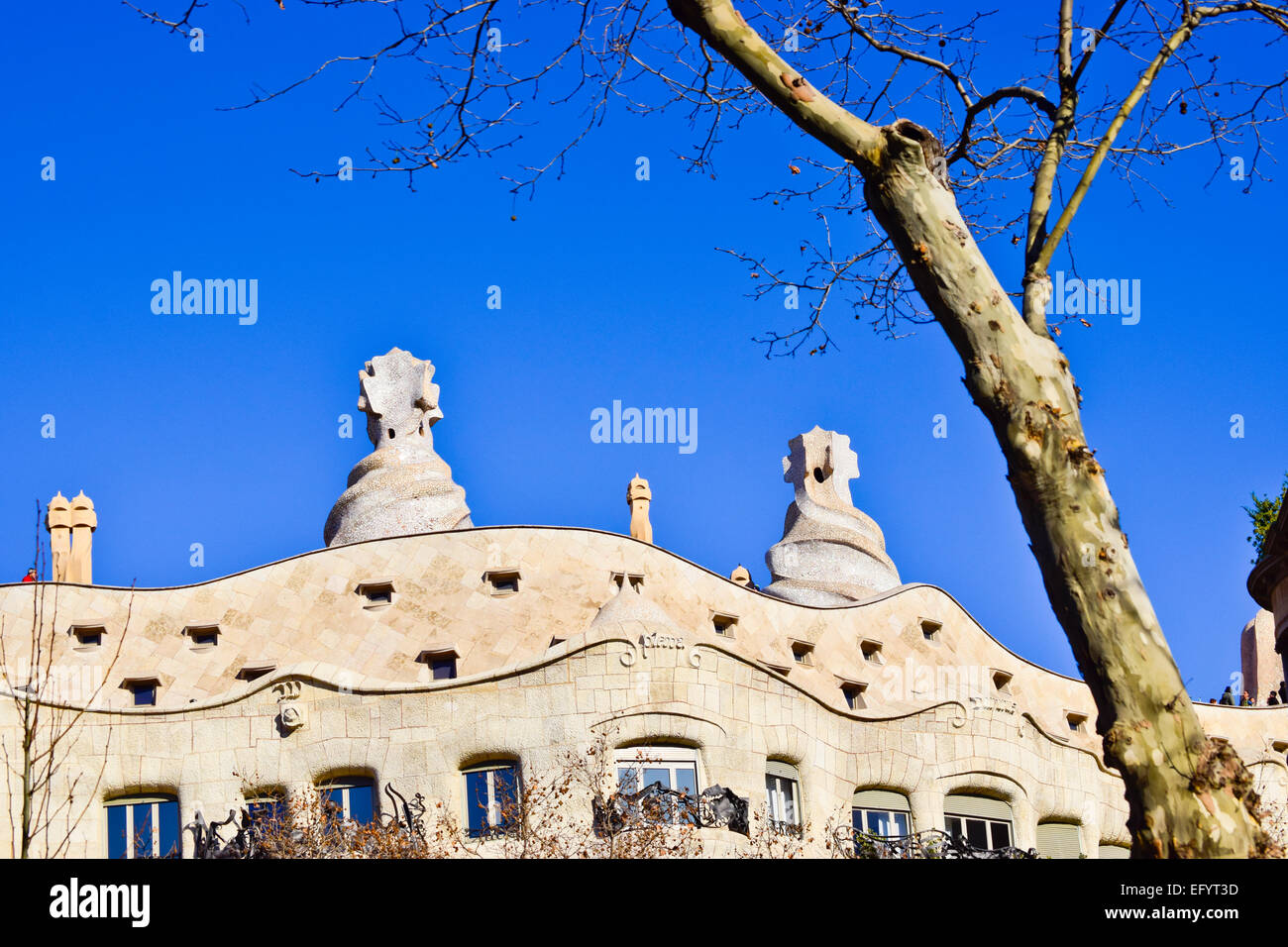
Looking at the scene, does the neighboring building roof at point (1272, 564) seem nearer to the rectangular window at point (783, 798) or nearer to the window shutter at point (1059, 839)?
the rectangular window at point (783, 798)

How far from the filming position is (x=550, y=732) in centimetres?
2372

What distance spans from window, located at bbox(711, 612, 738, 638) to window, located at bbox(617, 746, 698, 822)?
639 centimetres

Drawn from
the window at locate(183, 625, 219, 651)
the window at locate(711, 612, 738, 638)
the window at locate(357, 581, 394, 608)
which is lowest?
the window at locate(711, 612, 738, 638)

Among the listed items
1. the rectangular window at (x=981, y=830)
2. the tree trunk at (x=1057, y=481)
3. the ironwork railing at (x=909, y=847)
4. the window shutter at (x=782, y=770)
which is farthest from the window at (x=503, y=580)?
the tree trunk at (x=1057, y=481)

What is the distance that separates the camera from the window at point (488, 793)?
23.3m

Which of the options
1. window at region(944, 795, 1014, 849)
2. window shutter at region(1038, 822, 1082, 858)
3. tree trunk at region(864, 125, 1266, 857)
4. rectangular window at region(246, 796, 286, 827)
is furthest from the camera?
window shutter at region(1038, 822, 1082, 858)

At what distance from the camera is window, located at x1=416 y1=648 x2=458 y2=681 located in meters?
28.6

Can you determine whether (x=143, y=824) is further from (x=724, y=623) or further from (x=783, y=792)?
(x=724, y=623)

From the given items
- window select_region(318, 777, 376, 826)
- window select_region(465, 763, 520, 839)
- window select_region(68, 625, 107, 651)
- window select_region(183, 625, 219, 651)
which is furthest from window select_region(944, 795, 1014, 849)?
window select_region(68, 625, 107, 651)

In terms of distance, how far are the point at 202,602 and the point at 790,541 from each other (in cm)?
1223

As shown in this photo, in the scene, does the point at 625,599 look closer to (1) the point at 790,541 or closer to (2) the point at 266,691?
(2) the point at 266,691

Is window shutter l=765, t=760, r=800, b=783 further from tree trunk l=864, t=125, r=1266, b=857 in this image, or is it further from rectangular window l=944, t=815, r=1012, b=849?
tree trunk l=864, t=125, r=1266, b=857

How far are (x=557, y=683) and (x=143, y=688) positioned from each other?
9278mm
